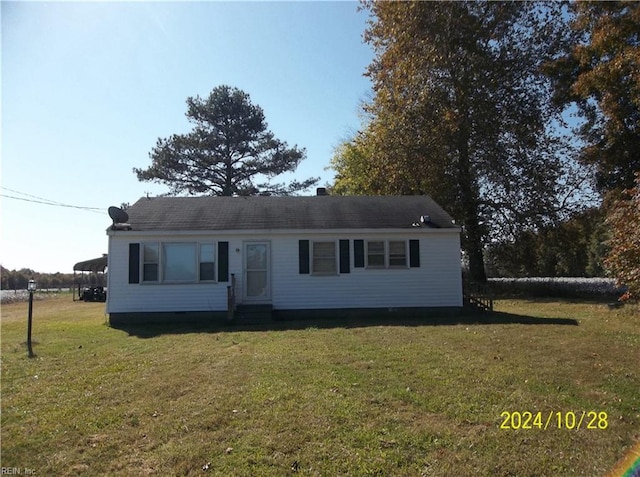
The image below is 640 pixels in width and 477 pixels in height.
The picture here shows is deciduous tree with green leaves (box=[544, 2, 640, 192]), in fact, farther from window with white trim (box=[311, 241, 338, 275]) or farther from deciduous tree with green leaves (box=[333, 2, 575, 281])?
window with white trim (box=[311, 241, 338, 275])

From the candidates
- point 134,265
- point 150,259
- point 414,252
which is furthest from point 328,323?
point 134,265

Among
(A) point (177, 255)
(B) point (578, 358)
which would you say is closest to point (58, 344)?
(A) point (177, 255)

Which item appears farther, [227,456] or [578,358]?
[578,358]

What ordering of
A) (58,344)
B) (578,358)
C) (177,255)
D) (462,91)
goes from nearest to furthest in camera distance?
(578,358) → (58,344) → (177,255) → (462,91)

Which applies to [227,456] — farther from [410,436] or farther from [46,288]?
[46,288]

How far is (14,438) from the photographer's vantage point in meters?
4.46

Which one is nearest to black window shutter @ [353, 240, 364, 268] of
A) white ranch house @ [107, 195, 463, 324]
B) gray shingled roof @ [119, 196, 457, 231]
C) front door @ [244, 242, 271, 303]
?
white ranch house @ [107, 195, 463, 324]

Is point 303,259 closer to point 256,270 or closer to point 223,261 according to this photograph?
point 256,270

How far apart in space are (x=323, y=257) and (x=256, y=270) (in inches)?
81.1

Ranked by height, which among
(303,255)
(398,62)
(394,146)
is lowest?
(303,255)

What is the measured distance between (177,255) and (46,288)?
42212 mm

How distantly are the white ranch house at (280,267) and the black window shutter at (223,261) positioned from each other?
0.03 meters

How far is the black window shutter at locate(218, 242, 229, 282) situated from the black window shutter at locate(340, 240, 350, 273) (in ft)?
11.2

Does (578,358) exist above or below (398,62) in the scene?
below
